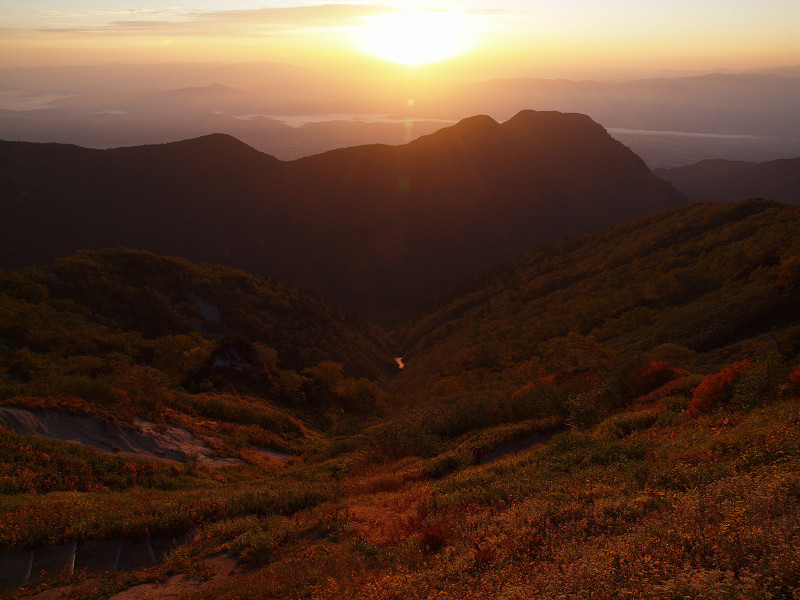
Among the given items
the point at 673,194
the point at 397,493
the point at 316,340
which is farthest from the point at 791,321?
the point at 673,194

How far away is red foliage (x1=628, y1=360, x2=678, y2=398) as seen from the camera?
59.0ft

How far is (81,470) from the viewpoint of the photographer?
1277 cm

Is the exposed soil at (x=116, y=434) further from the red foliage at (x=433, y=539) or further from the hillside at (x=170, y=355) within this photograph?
the red foliage at (x=433, y=539)

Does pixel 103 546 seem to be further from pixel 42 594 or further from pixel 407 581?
pixel 407 581

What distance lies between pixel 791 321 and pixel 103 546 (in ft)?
94.5

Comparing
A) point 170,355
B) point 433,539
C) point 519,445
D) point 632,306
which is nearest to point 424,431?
point 519,445

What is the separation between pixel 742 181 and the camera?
154875 mm

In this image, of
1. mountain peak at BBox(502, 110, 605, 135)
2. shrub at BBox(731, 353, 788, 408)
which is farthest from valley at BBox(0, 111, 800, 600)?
mountain peak at BBox(502, 110, 605, 135)

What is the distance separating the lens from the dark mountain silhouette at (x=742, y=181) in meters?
141

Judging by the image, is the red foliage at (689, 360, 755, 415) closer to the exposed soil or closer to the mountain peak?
the exposed soil

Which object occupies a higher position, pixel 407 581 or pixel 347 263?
pixel 407 581

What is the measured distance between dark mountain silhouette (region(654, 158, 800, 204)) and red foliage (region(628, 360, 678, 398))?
14304 cm

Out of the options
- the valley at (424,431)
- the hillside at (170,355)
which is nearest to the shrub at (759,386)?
the valley at (424,431)

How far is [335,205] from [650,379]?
110 m
